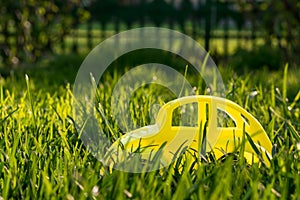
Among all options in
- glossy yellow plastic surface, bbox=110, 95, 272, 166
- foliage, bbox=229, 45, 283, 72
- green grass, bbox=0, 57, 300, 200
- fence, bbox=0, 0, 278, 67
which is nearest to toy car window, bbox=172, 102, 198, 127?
green grass, bbox=0, 57, 300, 200

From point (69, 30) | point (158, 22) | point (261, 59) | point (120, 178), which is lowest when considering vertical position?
point (120, 178)

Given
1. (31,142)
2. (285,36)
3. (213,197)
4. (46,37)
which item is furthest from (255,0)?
(213,197)

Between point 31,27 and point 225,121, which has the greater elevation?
point 31,27

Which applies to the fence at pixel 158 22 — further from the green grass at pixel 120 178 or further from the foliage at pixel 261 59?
the green grass at pixel 120 178

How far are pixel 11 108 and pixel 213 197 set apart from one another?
1363 millimetres

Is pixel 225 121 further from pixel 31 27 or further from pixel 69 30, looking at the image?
pixel 69 30

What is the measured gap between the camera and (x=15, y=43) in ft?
22.0

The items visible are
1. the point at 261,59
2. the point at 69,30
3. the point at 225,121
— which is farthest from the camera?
the point at 69,30

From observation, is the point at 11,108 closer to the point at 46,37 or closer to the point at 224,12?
the point at 46,37

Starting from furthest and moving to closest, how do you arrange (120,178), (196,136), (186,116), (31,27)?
(31,27) < (186,116) < (196,136) < (120,178)

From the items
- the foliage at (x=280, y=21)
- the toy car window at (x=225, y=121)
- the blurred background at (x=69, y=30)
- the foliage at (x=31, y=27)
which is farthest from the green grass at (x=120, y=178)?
the foliage at (x=31, y=27)

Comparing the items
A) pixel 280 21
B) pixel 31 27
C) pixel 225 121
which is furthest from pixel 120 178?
pixel 31 27

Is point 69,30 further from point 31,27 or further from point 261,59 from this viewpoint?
point 261,59

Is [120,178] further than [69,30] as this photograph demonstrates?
No
